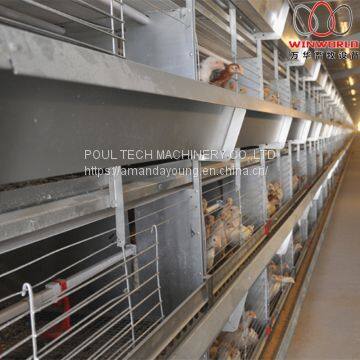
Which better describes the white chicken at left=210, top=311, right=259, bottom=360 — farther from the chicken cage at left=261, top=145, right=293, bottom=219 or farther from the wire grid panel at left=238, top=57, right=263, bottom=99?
the wire grid panel at left=238, top=57, right=263, bottom=99

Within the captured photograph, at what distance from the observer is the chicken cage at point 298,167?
386cm

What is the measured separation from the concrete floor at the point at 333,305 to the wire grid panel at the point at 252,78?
152 cm

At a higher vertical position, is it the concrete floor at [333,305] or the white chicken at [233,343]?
the white chicken at [233,343]

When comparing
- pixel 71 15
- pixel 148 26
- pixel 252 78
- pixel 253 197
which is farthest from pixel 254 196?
pixel 71 15

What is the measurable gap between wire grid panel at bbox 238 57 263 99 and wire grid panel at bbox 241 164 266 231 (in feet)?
1.27

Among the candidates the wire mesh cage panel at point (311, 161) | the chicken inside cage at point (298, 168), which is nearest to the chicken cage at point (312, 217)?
the wire mesh cage panel at point (311, 161)

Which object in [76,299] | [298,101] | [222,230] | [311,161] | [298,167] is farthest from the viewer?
[311,161]

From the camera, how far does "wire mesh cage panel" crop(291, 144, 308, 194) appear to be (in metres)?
3.89

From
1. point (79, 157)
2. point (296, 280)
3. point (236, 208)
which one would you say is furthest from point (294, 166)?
point (79, 157)

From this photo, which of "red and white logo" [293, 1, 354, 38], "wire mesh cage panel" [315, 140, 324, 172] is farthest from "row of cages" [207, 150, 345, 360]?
"wire mesh cage panel" [315, 140, 324, 172]

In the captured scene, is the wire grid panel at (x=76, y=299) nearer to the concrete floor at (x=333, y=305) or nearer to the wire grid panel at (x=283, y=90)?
the concrete floor at (x=333, y=305)

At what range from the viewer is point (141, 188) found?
1.07 m

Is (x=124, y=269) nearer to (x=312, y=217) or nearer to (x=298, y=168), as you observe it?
(x=298, y=168)

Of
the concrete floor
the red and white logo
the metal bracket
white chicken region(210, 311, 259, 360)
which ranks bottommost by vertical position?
the concrete floor
